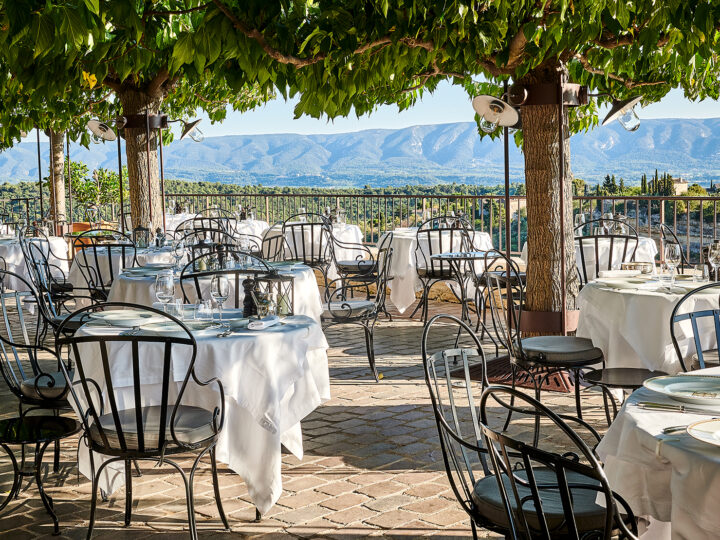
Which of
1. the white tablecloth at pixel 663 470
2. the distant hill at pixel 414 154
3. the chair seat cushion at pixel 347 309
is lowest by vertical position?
the chair seat cushion at pixel 347 309

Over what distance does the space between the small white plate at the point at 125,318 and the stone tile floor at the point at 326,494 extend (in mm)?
849

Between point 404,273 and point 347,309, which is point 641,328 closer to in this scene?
point 347,309

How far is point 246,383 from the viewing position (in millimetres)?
3734

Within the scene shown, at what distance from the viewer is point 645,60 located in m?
6.99

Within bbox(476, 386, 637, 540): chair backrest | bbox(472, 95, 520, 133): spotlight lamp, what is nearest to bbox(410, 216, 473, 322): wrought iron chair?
bbox(472, 95, 520, 133): spotlight lamp

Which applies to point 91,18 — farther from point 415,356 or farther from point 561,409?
point 415,356

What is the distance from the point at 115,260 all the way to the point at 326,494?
4231mm

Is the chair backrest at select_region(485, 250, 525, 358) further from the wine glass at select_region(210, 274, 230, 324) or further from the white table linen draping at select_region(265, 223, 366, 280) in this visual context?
the white table linen draping at select_region(265, 223, 366, 280)

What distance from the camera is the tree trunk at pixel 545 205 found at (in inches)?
244

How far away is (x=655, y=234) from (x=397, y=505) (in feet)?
33.3

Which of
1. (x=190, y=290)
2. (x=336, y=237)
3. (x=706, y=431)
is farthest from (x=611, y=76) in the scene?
(x=706, y=431)

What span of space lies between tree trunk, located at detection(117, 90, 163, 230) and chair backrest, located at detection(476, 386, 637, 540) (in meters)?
7.93

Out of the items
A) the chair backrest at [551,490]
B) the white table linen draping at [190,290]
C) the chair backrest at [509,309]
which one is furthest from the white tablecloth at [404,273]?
the chair backrest at [551,490]

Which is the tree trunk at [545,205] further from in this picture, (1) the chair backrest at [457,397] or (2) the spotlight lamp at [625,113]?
(2) the spotlight lamp at [625,113]
